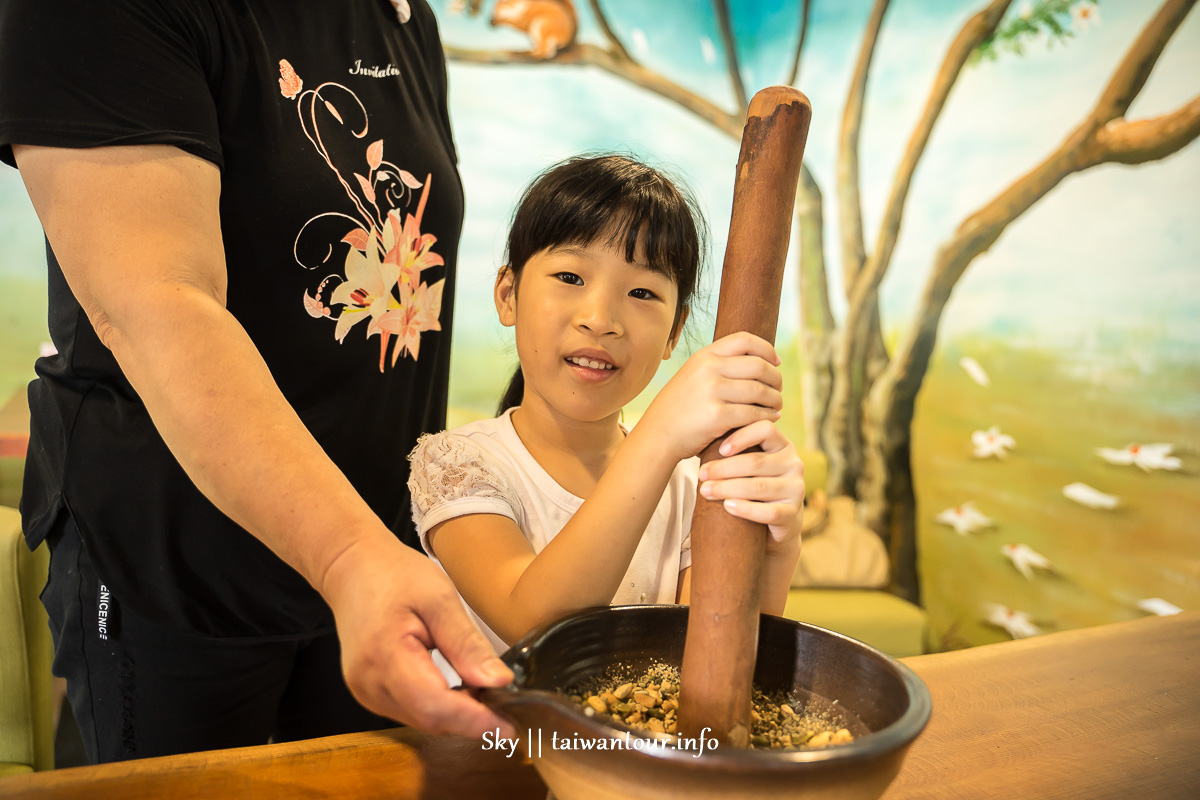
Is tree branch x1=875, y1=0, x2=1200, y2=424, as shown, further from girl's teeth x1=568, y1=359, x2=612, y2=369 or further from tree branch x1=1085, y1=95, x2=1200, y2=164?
girl's teeth x1=568, y1=359, x2=612, y2=369

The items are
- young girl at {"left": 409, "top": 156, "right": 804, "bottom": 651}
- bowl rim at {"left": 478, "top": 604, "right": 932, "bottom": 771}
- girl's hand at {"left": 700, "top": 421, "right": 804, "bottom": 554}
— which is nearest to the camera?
bowl rim at {"left": 478, "top": 604, "right": 932, "bottom": 771}

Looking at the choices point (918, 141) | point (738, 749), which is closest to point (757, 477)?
point (738, 749)

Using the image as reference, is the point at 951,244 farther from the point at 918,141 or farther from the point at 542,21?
the point at 542,21

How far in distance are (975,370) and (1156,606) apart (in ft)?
3.83

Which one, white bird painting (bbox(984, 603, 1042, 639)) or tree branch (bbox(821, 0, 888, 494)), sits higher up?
tree branch (bbox(821, 0, 888, 494))

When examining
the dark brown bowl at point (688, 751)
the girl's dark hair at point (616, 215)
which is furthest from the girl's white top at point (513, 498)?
the dark brown bowl at point (688, 751)

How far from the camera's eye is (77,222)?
2.27 ft

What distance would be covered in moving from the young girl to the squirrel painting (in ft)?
8.90

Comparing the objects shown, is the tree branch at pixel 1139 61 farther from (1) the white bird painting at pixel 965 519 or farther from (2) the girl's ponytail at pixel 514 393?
(2) the girl's ponytail at pixel 514 393

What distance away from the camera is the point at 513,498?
109 centimetres

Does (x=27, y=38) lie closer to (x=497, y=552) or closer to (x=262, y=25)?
(x=262, y=25)

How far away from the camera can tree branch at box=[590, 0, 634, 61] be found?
3658 millimetres

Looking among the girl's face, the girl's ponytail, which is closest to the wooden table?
the girl's face

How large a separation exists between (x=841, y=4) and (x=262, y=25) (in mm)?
3525
